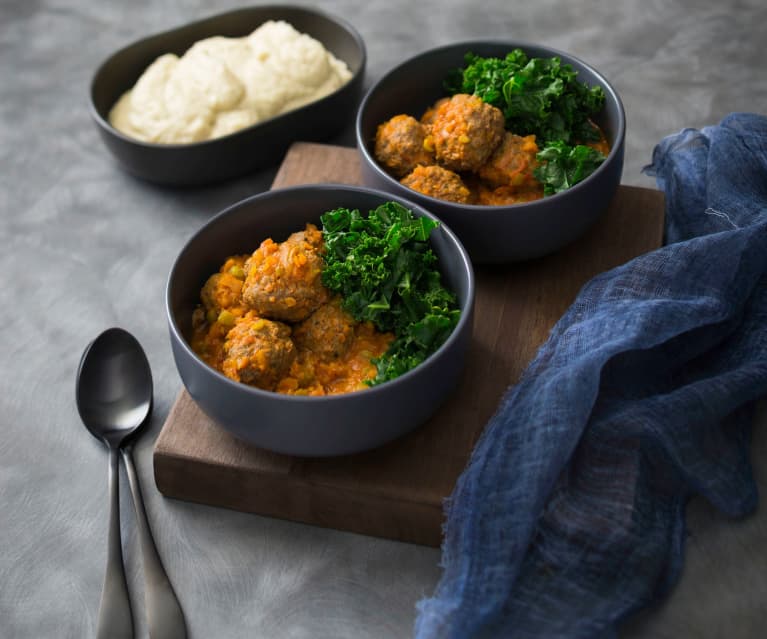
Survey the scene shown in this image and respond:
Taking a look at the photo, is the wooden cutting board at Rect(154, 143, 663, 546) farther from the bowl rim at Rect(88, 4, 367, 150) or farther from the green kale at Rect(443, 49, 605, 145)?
the bowl rim at Rect(88, 4, 367, 150)

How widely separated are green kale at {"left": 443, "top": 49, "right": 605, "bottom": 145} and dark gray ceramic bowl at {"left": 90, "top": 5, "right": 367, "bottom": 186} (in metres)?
0.78

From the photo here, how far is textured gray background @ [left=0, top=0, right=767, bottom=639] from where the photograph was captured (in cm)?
268

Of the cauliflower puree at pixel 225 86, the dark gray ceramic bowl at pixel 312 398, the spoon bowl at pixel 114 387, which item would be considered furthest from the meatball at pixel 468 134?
the spoon bowl at pixel 114 387

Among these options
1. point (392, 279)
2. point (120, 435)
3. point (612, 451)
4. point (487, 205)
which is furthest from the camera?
point (487, 205)

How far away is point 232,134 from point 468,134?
1083 mm

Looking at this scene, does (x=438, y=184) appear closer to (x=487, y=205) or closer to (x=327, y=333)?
(x=487, y=205)

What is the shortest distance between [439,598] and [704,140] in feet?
7.00

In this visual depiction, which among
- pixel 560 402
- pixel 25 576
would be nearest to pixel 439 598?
pixel 560 402

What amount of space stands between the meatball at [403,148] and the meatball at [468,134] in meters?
0.05

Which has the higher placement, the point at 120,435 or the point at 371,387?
the point at 371,387

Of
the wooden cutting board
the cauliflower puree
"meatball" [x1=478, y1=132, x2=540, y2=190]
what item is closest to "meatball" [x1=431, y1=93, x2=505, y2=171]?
"meatball" [x1=478, y1=132, x2=540, y2=190]

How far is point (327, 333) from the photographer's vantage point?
281 centimetres

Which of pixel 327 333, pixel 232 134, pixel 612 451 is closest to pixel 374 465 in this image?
pixel 327 333

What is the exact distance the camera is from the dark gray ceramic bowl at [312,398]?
2.54 m
